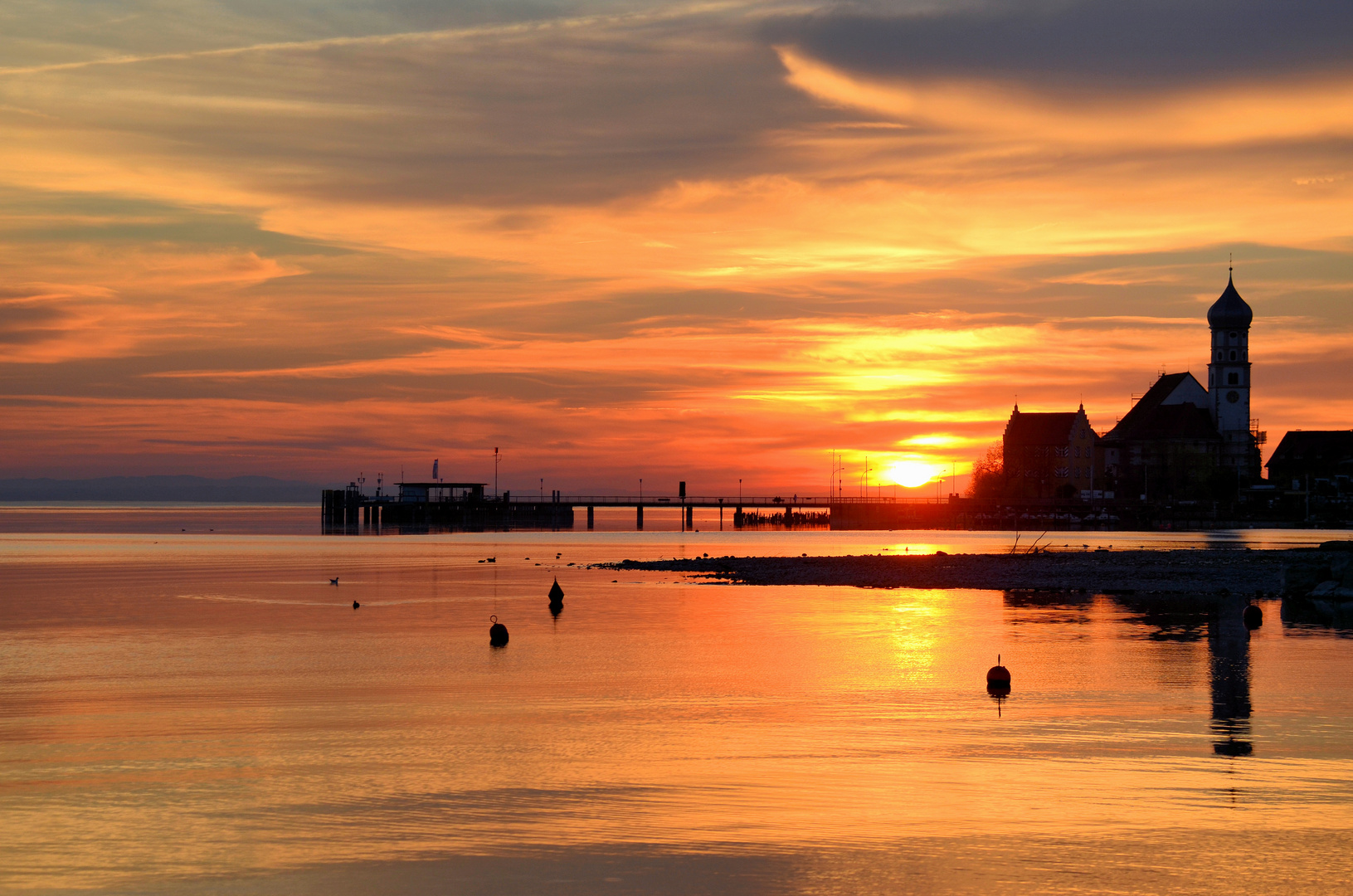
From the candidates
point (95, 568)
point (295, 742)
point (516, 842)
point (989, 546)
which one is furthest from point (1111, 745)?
point (989, 546)

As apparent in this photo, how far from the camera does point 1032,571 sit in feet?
261

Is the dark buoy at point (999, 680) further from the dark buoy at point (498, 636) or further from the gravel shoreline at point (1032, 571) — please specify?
the gravel shoreline at point (1032, 571)

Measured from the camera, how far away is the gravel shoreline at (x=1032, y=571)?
230 ft

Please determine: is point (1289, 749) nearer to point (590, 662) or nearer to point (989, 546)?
point (590, 662)

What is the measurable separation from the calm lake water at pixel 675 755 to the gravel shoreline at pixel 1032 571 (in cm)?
1649

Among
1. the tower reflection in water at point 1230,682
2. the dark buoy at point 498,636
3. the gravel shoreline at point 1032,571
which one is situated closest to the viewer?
the tower reflection in water at point 1230,682

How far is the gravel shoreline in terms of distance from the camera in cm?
7000

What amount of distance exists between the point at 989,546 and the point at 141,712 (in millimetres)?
103618

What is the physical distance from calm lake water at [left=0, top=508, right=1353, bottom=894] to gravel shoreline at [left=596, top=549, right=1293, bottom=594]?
54.1 ft

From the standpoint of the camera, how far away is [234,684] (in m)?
35.4

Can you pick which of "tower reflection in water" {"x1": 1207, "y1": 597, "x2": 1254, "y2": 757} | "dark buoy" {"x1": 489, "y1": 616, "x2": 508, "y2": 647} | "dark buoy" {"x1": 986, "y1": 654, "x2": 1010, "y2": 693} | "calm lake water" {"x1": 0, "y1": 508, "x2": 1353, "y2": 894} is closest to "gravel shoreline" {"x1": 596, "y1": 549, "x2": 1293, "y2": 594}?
"tower reflection in water" {"x1": 1207, "y1": 597, "x2": 1254, "y2": 757}

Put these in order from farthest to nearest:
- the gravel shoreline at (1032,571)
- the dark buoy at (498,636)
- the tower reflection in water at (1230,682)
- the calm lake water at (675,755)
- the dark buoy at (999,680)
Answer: the gravel shoreline at (1032,571) → the dark buoy at (498,636) → the dark buoy at (999,680) → the tower reflection in water at (1230,682) → the calm lake water at (675,755)

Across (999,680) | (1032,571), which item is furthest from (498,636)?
(1032,571)

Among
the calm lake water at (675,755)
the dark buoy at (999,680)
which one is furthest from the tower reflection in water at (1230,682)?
the dark buoy at (999,680)
